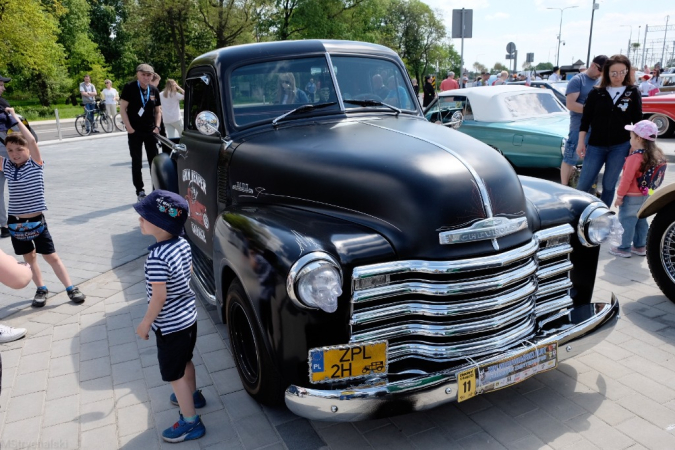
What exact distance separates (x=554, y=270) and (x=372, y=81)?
2.14 m

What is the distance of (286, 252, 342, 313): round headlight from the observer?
8.41ft

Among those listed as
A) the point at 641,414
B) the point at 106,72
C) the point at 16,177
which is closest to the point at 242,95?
the point at 16,177

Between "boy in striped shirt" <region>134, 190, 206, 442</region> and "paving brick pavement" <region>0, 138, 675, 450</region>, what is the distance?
0.17 metres

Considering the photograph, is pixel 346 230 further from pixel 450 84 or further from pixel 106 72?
pixel 106 72

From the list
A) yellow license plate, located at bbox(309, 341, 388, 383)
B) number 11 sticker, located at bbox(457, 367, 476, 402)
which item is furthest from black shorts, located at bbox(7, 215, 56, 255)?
number 11 sticker, located at bbox(457, 367, 476, 402)

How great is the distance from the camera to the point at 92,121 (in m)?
20.2

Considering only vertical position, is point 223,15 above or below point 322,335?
above

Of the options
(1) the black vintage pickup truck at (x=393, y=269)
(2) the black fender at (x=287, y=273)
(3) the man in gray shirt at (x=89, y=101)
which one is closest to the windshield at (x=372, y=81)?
(1) the black vintage pickup truck at (x=393, y=269)

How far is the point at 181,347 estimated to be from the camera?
3.01 m

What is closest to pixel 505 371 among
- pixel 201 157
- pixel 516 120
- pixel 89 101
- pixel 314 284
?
pixel 314 284

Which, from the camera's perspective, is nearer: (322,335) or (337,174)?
(322,335)

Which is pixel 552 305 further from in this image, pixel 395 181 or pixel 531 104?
pixel 531 104

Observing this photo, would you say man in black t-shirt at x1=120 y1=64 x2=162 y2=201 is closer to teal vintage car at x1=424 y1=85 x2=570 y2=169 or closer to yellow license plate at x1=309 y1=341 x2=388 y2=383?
teal vintage car at x1=424 y1=85 x2=570 y2=169

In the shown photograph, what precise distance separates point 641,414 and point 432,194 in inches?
71.7
